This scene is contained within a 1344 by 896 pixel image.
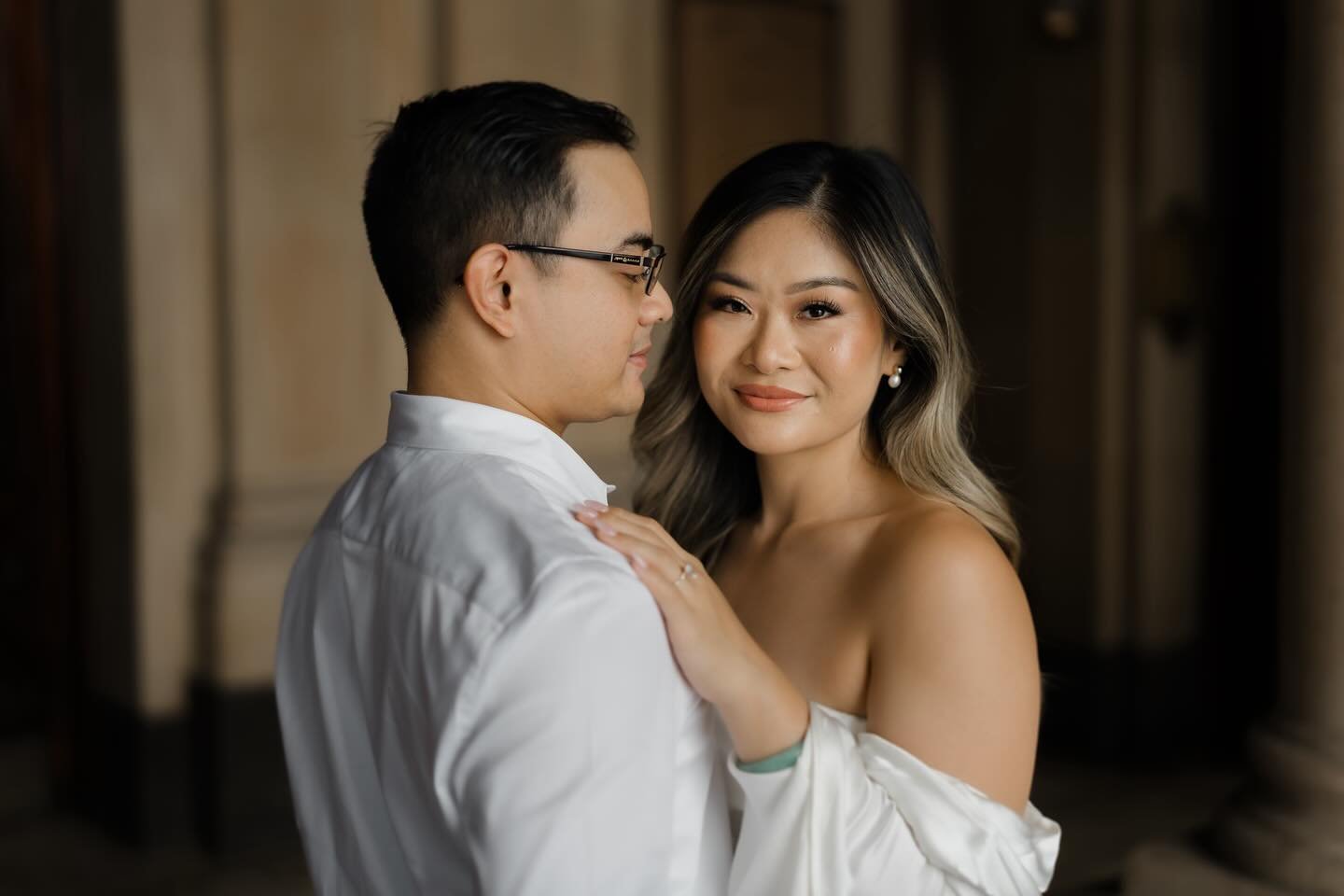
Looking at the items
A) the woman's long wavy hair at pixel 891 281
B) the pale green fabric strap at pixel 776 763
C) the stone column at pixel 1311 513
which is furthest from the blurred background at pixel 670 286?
the pale green fabric strap at pixel 776 763

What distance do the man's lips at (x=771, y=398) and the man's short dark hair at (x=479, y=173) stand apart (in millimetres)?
625

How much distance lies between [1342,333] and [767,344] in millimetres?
1500

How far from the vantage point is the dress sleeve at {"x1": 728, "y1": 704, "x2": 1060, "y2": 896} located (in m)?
1.79

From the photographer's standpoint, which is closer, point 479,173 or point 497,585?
point 497,585

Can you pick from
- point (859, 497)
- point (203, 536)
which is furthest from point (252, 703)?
point (859, 497)

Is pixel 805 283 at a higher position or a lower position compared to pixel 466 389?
higher

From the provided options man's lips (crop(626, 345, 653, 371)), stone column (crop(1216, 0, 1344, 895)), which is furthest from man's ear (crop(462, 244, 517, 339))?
stone column (crop(1216, 0, 1344, 895))

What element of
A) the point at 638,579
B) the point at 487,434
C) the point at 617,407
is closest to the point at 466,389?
the point at 487,434

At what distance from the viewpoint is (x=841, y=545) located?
2.24 metres

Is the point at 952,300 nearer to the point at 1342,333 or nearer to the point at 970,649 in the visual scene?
the point at 970,649

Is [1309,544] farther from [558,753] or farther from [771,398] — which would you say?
[558,753]

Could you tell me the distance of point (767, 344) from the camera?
2.15 meters

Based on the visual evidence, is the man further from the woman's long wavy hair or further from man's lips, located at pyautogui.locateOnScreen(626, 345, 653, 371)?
the woman's long wavy hair

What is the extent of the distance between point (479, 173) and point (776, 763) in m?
0.81
